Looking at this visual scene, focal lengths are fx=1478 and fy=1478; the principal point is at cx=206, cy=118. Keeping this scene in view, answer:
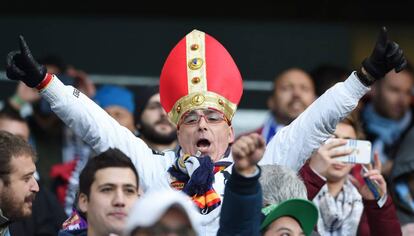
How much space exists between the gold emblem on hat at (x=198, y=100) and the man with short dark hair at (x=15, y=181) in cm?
79

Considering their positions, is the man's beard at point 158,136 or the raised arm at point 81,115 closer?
the raised arm at point 81,115

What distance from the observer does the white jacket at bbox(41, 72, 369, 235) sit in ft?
22.0

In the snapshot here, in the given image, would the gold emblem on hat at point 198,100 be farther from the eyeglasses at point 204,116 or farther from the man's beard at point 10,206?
the man's beard at point 10,206

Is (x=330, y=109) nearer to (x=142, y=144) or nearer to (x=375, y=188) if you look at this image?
(x=375, y=188)

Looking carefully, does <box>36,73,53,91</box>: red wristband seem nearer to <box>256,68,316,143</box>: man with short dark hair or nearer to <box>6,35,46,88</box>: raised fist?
<box>6,35,46,88</box>: raised fist

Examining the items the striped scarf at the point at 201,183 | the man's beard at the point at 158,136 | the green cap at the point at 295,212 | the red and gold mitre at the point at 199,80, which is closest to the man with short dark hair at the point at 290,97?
the man's beard at the point at 158,136

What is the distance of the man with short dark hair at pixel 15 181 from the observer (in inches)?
260

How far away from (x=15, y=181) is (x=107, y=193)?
72 centimetres

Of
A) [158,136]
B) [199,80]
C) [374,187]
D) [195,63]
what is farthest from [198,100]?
[158,136]

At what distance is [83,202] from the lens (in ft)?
20.3

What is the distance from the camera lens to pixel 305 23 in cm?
1045

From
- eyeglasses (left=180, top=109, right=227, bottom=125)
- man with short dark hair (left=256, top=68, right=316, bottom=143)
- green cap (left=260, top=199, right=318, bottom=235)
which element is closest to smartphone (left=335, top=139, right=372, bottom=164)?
eyeglasses (left=180, top=109, right=227, bottom=125)

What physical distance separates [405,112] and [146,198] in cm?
531

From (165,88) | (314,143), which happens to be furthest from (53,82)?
(314,143)
